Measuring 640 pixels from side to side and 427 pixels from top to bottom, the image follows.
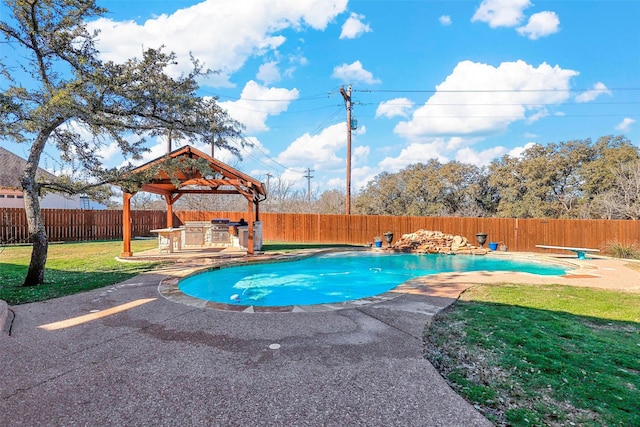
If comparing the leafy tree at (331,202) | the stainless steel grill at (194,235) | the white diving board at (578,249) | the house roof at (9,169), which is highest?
the house roof at (9,169)

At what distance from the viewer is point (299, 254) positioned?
497 inches

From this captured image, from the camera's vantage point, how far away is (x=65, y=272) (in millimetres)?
8055

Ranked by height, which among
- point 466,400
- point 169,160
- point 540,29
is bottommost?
point 466,400

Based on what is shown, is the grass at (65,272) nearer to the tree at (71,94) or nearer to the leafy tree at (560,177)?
the tree at (71,94)

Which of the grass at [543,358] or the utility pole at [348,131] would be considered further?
the utility pole at [348,131]

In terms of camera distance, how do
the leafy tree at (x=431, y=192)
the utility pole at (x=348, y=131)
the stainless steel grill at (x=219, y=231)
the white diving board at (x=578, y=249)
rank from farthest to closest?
the leafy tree at (x=431, y=192), the utility pole at (x=348, y=131), the stainless steel grill at (x=219, y=231), the white diving board at (x=578, y=249)

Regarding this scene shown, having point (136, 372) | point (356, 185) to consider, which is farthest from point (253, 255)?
point (356, 185)

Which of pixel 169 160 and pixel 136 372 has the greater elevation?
pixel 169 160

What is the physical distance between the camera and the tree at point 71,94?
5758mm

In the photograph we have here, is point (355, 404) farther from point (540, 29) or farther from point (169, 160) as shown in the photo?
point (540, 29)

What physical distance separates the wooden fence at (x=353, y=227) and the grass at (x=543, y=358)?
11.2 m

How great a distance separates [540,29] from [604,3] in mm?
1794

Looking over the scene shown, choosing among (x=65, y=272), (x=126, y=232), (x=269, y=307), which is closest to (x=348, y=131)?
(x=126, y=232)

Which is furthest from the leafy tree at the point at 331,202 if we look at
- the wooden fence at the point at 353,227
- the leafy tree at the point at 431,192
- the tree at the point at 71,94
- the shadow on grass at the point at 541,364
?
the shadow on grass at the point at 541,364
